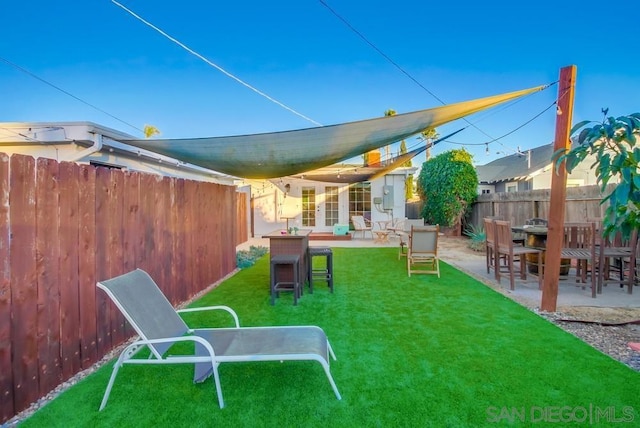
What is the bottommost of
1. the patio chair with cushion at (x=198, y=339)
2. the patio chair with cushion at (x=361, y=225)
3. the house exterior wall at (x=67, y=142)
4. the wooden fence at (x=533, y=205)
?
the patio chair with cushion at (x=198, y=339)

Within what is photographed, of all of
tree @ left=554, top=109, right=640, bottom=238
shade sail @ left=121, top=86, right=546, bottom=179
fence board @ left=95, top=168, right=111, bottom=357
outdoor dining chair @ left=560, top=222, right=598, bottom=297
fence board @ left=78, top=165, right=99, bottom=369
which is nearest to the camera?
tree @ left=554, top=109, right=640, bottom=238

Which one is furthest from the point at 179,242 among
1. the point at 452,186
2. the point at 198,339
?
the point at 452,186

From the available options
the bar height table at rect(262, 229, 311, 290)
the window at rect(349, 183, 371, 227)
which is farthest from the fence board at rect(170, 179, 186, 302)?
the window at rect(349, 183, 371, 227)

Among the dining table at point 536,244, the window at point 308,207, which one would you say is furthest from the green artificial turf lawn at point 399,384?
the window at point 308,207

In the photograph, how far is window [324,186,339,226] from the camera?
13180 mm

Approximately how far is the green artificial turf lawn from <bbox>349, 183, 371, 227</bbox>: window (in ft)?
30.2

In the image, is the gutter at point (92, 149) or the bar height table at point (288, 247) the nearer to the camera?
the bar height table at point (288, 247)

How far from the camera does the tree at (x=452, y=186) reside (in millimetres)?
12594

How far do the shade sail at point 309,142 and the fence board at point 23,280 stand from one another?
1842mm

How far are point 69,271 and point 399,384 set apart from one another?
2746mm

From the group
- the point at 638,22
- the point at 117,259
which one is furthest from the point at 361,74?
the point at 117,259

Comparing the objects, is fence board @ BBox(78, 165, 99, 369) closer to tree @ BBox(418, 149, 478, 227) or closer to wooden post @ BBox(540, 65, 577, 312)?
wooden post @ BBox(540, 65, 577, 312)

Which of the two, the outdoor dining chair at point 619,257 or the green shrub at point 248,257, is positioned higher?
the outdoor dining chair at point 619,257

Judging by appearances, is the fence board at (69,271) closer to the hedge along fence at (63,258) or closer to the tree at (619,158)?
the hedge along fence at (63,258)
